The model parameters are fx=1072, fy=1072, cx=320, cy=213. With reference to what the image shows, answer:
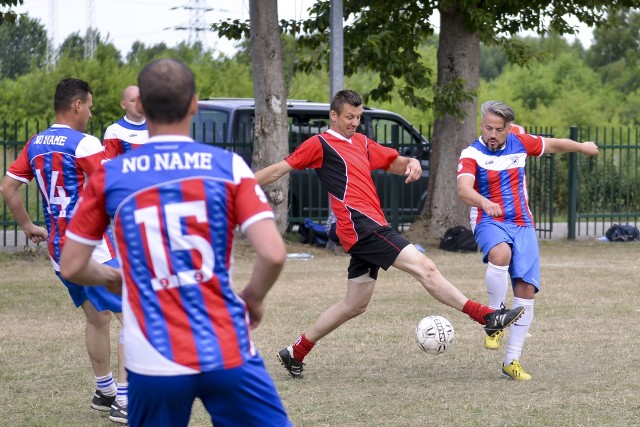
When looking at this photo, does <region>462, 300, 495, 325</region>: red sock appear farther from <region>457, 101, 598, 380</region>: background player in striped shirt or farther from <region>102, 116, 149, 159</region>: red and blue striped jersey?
<region>102, 116, 149, 159</region>: red and blue striped jersey

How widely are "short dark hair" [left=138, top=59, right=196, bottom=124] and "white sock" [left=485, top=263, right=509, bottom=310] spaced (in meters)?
4.20

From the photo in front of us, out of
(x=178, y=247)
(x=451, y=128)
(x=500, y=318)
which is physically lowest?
(x=500, y=318)

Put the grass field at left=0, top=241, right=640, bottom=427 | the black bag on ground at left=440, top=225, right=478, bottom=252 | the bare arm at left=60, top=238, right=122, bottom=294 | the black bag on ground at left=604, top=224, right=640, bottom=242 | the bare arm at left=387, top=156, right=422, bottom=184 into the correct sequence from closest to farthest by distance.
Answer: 1. the bare arm at left=60, top=238, right=122, bottom=294
2. the grass field at left=0, top=241, right=640, bottom=427
3. the bare arm at left=387, top=156, right=422, bottom=184
4. the black bag on ground at left=440, top=225, right=478, bottom=252
5. the black bag on ground at left=604, top=224, right=640, bottom=242

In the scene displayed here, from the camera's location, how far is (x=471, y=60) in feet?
55.2

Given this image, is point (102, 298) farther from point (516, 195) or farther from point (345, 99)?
point (516, 195)

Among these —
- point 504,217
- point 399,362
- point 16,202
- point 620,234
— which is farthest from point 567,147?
point 620,234

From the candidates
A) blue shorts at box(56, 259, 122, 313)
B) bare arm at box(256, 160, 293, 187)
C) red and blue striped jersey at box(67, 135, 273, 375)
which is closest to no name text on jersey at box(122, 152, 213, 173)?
red and blue striped jersey at box(67, 135, 273, 375)

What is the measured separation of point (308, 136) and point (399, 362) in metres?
9.95

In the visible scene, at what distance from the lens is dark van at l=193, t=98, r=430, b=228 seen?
16781 mm

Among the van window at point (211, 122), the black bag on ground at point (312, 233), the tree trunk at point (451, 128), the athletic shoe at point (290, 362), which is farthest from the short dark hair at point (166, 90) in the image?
the tree trunk at point (451, 128)

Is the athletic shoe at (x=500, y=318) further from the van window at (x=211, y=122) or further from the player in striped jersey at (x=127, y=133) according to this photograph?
the van window at (x=211, y=122)

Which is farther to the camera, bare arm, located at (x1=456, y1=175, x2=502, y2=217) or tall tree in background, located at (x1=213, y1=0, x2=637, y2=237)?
tall tree in background, located at (x1=213, y1=0, x2=637, y2=237)

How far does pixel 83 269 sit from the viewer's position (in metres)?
3.44

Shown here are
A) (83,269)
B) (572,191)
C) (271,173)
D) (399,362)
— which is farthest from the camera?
(572,191)
